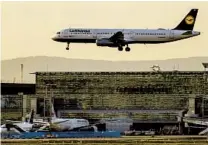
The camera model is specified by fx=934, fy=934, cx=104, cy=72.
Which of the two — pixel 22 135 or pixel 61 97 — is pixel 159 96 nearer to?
pixel 61 97

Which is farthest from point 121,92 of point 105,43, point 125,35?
point 105,43

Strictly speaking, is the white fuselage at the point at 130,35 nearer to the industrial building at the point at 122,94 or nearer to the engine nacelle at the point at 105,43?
the engine nacelle at the point at 105,43

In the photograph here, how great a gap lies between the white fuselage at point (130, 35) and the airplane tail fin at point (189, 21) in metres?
4.69

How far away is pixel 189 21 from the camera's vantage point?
370 feet

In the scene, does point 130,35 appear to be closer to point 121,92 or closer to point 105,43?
point 105,43

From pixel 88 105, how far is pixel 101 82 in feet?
10.1

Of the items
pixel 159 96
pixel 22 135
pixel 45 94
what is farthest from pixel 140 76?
pixel 22 135

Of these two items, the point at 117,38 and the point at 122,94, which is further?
the point at 122,94

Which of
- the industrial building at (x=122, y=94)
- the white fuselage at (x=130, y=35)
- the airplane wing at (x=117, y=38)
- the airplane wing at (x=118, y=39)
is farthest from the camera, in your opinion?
the industrial building at (x=122, y=94)

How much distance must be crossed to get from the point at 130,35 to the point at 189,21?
10628 millimetres

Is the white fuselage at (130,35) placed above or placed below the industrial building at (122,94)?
above

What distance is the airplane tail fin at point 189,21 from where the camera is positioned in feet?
364

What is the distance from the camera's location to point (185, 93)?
10800 cm

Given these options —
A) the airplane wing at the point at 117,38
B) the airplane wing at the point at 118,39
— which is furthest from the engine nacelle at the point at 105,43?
the airplane wing at the point at 117,38
